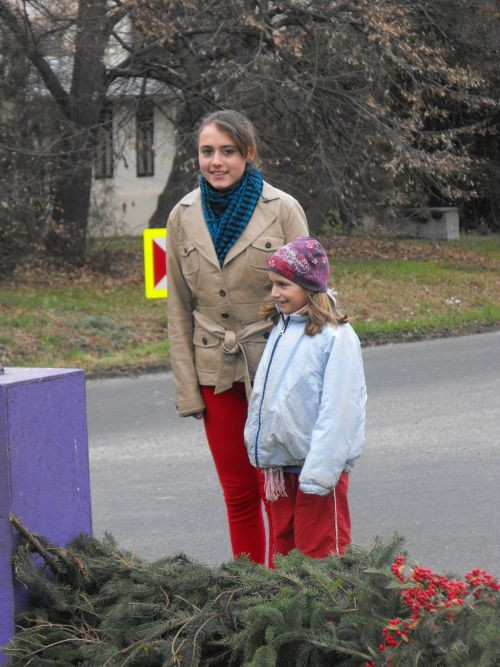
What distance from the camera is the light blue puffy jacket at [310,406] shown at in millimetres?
3939

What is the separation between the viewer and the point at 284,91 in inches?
666

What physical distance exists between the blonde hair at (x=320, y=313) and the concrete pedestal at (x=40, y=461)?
81cm

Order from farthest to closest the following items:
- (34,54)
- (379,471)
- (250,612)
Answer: (34,54) → (379,471) → (250,612)

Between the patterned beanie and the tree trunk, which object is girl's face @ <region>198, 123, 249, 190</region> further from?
the tree trunk

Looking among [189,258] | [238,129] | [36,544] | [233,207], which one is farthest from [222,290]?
[36,544]

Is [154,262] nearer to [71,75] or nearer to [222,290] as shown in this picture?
[222,290]

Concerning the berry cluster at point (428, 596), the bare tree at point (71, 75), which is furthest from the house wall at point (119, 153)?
the berry cluster at point (428, 596)

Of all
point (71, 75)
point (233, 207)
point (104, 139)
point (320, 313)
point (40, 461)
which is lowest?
point (40, 461)

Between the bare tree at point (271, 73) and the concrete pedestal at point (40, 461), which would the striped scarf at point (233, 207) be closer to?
the concrete pedestal at point (40, 461)

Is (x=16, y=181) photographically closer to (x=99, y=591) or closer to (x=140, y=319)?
(x=140, y=319)

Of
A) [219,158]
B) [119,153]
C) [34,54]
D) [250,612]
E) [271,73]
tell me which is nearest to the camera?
[250,612]

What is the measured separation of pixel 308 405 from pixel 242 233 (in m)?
0.72

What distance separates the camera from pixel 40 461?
12.3ft

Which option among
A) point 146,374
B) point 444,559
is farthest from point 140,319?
point 444,559
